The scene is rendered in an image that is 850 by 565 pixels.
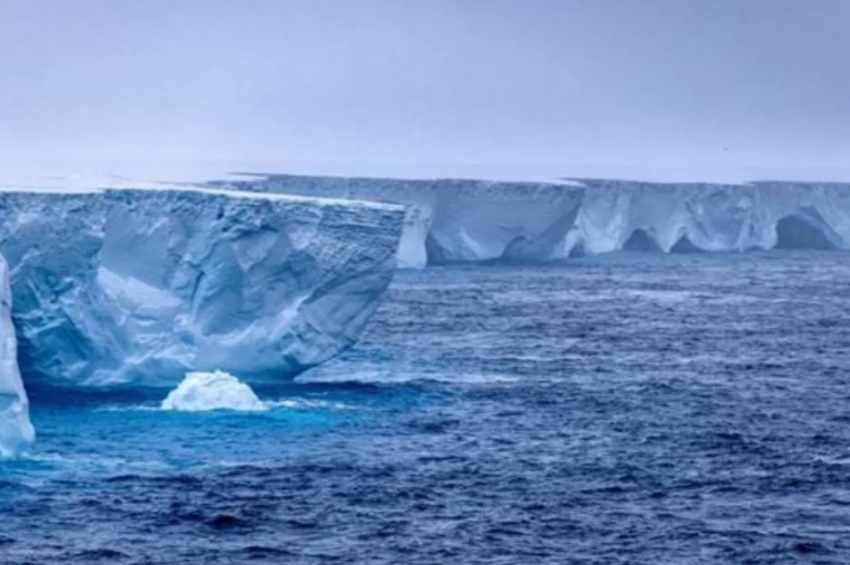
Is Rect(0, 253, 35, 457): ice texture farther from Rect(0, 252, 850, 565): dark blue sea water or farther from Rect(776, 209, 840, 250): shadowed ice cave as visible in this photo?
Rect(776, 209, 840, 250): shadowed ice cave

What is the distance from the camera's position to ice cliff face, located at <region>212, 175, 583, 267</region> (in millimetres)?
39781

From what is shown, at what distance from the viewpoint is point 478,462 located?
1797cm

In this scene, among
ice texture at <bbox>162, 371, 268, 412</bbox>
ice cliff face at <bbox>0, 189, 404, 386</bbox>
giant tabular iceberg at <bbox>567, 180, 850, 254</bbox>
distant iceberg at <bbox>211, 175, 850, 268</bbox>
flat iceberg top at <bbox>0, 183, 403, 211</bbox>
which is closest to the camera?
ice texture at <bbox>162, 371, 268, 412</bbox>

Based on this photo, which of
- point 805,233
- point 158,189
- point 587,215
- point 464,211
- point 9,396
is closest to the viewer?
point 9,396

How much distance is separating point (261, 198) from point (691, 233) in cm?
2650

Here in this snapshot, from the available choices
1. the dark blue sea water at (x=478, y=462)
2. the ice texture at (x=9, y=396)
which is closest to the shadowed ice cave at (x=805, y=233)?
the dark blue sea water at (x=478, y=462)

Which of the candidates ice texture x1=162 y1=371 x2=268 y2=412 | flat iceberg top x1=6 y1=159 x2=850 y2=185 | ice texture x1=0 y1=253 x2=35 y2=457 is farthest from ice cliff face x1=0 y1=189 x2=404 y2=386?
flat iceberg top x1=6 y1=159 x2=850 y2=185

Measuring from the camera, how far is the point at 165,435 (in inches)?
747

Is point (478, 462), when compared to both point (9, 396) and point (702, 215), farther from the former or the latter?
point (702, 215)

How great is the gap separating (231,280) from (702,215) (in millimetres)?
26133

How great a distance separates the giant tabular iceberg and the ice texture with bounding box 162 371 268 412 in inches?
956

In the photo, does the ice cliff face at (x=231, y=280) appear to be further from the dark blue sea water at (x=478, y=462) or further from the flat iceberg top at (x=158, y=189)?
the dark blue sea water at (x=478, y=462)

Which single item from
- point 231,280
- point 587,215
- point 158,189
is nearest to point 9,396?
point 231,280

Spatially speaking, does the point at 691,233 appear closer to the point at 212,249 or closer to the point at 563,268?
the point at 563,268
